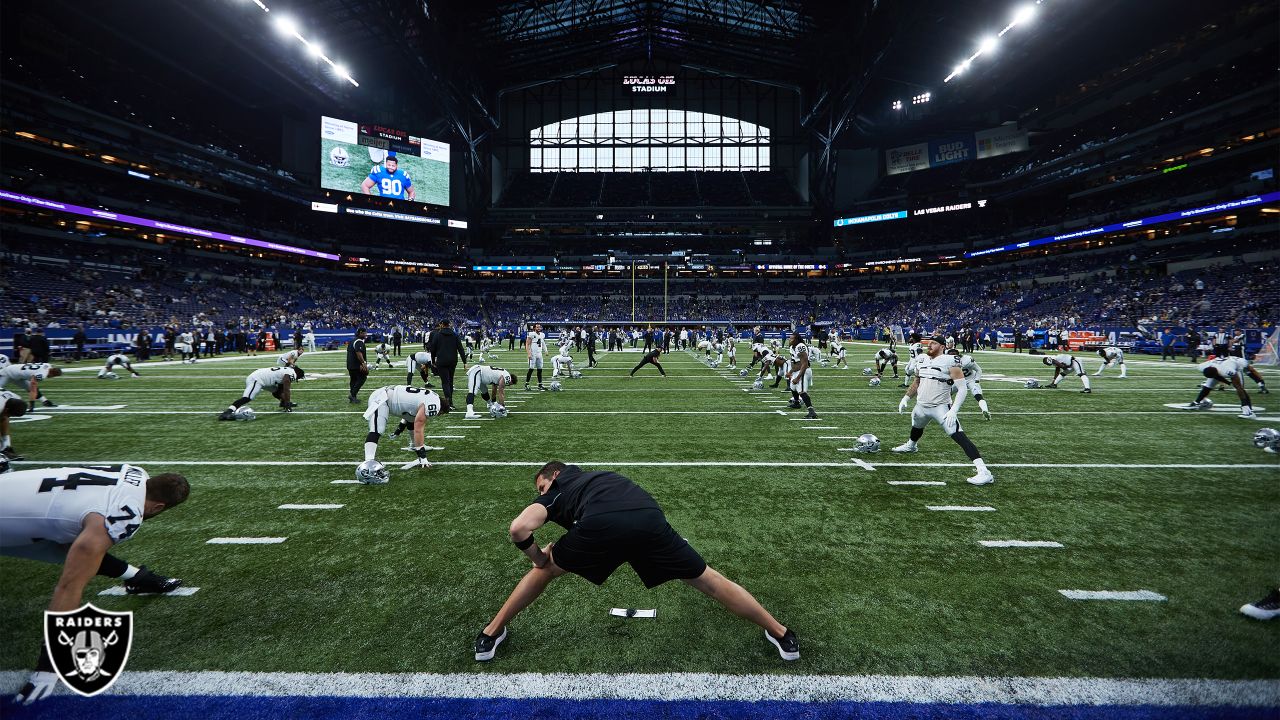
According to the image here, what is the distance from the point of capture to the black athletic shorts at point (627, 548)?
2.50 m

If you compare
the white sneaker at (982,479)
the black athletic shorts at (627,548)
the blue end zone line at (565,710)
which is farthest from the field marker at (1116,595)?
the black athletic shorts at (627,548)

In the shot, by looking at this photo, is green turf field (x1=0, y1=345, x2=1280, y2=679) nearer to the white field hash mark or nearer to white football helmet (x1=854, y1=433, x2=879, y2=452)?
the white field hash mark

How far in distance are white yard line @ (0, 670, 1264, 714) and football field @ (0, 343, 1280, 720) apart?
13 millimetres

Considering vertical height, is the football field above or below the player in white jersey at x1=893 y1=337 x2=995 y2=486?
below

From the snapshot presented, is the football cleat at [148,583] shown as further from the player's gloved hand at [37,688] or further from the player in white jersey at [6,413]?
the player in white jersey at [6,413]

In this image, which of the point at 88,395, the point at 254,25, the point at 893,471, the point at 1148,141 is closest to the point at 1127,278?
the point at 1148,141

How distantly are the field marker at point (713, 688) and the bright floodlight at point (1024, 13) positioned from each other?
179ft

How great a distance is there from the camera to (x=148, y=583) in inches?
134

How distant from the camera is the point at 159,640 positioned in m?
2.92

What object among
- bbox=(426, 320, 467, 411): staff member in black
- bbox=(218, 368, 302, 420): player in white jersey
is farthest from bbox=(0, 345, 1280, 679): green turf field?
bbox=(426, 320, 467, 411): staff member in black

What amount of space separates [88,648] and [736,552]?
12.2ft

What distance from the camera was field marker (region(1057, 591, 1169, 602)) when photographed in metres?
3.33

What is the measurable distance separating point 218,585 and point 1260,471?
10.6 m

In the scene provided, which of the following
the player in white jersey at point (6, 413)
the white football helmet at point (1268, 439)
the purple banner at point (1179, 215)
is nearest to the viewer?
the player in white jersey at point (6, 413)
